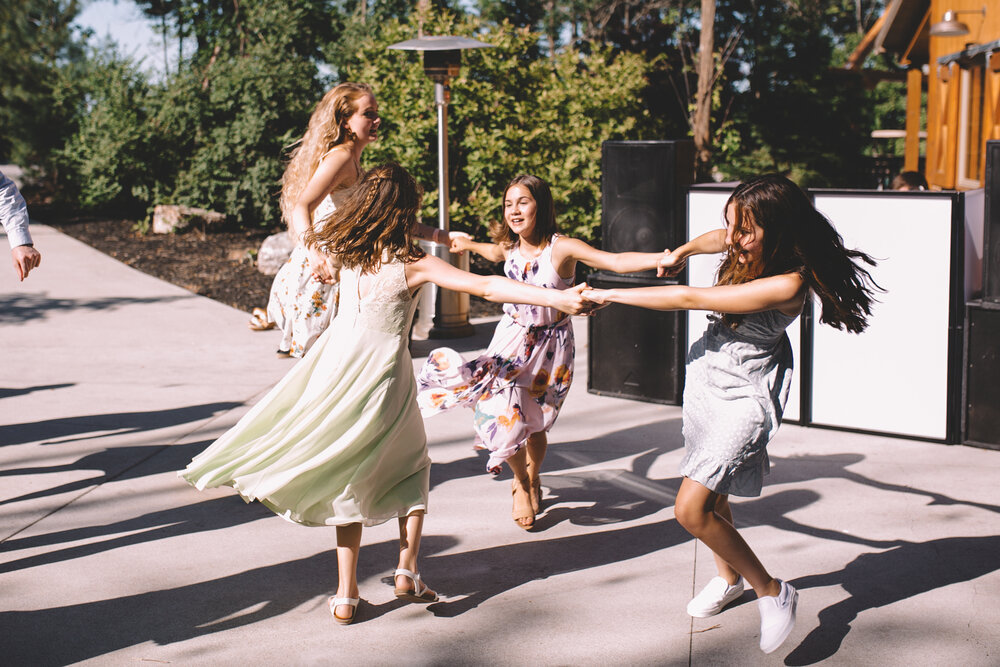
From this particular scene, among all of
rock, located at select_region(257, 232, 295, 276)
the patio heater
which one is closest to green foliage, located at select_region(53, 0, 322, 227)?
rock, located at select_region(257, 232, 295, 276)

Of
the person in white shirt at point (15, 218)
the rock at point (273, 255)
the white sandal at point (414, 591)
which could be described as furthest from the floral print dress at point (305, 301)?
the rock at point (273, 255)

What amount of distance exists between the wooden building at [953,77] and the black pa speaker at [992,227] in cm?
646

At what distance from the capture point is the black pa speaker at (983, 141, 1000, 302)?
5359 millimetres

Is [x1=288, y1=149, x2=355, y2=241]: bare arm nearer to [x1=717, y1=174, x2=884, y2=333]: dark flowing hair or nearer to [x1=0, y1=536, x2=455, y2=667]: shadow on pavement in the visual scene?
[x1=0, y1=536, x2=455, y2=667]: shadow on pavement

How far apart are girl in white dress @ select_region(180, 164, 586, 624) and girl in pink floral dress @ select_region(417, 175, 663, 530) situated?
0.78m

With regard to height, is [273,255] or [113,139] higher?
[113,139]

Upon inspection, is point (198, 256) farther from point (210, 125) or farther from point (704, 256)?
point (704, 256)

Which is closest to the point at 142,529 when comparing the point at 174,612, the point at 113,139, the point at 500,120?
the point at 174,612

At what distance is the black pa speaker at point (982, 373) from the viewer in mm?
5535

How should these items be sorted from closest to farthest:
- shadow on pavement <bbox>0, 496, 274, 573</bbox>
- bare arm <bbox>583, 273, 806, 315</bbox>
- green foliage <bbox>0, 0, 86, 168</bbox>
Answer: bare arm <bbox>583, 273, 806, 315</bbox>, shadow on pavement <bbox>0, 496, 274, 573</bbox>, green foliage <bbox>0, 0, 86, 168</bbox>

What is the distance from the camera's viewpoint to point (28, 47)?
76.4ft

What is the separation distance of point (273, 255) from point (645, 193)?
6637 millimetres

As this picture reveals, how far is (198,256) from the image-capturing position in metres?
13.3

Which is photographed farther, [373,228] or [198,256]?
[198,256]
